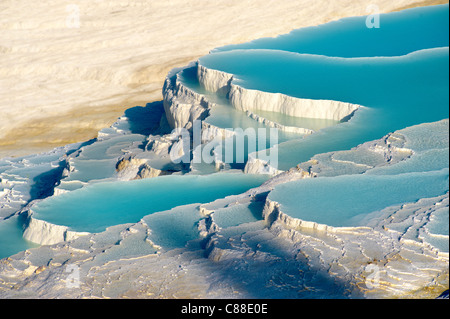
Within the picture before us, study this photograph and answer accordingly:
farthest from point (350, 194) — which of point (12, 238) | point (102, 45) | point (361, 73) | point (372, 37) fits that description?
point (102, 45)

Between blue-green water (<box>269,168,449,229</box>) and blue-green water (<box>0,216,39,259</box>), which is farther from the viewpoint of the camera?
blue-green water (<box>0,216,39,259</box>)

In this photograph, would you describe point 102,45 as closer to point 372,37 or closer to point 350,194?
point 372,37

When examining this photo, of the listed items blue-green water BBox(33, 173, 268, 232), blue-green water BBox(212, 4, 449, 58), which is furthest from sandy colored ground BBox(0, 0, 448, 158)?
blue-green water BBox(33, 173, 268, 232)

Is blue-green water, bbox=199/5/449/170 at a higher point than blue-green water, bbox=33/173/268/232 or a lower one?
higher

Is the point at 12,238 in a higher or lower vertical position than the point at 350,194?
lower

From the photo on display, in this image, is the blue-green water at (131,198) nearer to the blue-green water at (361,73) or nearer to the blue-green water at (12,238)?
the blue-green water at (12,238)

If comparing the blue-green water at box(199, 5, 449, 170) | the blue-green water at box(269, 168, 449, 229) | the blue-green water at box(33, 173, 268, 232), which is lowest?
the blue-green water at box(33, 173, 268, 232)

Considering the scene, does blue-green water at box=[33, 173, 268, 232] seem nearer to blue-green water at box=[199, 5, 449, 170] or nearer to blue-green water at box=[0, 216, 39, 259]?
blue-green water at box=[0, 216, 39, 259]
